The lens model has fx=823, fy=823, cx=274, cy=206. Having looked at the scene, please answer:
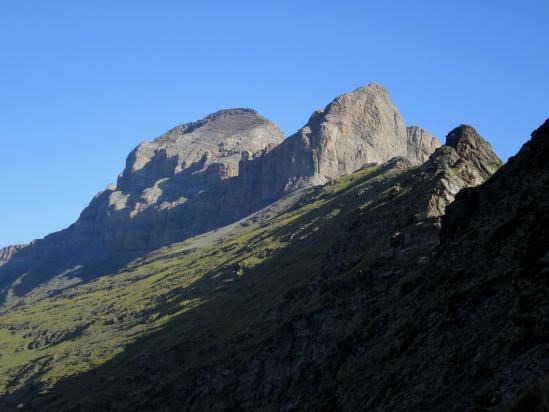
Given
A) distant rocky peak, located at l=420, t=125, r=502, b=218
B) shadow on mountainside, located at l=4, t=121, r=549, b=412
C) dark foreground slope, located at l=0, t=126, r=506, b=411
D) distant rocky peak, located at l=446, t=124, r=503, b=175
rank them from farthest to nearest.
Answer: distant rocky peak, located at l=446, t=124, r=503, b=175, distant rocky peak, located at l=420, t=125, r=502, b=218, dark foreground slope, located at l=0, t=126, r=506, b=411, shadow on mountainside, located at l=4, t=121, r=549, b=412

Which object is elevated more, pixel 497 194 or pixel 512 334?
pixel 497 194

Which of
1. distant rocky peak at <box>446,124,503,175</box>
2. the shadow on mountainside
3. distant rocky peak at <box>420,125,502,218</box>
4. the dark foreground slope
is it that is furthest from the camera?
distant rocky peak at <box>446,124,503,175</box>

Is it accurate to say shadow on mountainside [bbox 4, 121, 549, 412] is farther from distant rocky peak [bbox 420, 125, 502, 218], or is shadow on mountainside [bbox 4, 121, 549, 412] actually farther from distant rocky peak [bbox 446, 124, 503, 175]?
distant rocky peak [bbox 446, 124, 503, 175]

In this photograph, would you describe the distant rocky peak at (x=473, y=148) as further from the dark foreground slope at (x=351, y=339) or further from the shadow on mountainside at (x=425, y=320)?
the shadow on mountainside at (x=425, y=320)

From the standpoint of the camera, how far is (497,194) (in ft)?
154

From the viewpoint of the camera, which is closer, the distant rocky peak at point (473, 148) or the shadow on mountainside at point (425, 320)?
the shadow on mountainside at point (425, 320)

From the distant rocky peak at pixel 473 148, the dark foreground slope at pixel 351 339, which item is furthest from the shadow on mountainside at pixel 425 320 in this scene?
the distant rocky peak at pixel 473 148

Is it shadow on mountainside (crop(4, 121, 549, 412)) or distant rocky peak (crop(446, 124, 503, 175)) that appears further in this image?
distant rocky peak (crop(446, 124, 503, 175))

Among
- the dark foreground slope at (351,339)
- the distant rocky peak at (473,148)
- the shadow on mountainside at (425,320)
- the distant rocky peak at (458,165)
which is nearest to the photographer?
the shadow on mountainside at (425,320)

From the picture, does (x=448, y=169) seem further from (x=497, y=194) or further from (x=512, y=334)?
(x=512, y=334)

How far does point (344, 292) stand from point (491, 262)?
36.7 m

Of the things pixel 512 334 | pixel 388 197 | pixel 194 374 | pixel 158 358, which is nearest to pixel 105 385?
pixel 158 358

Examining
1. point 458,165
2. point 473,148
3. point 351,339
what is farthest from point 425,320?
point 473,148

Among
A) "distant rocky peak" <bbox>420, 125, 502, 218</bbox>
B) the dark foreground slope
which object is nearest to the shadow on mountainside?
the dark foreground slope
